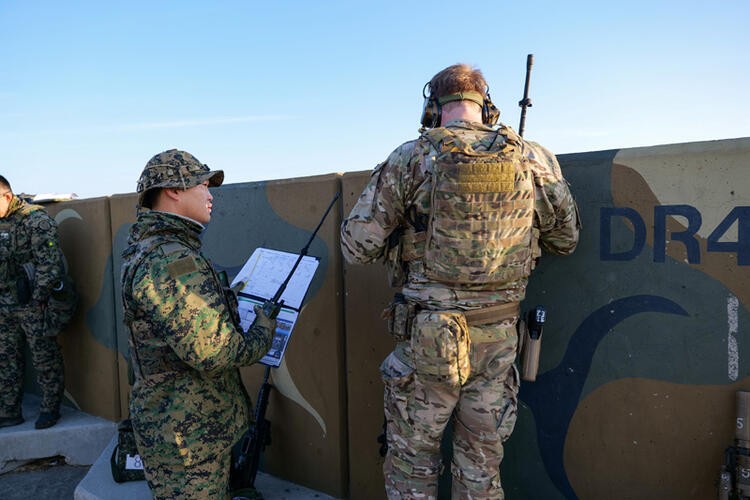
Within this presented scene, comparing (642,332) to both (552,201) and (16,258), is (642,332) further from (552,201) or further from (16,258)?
(16,258)

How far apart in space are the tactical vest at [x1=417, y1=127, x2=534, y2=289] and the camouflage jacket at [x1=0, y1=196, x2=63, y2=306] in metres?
3.74

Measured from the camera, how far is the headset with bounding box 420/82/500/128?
211cm

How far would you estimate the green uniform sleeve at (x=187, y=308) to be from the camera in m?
1.98

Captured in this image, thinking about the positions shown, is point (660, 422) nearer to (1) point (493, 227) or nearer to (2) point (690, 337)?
(2) point (690, 337)

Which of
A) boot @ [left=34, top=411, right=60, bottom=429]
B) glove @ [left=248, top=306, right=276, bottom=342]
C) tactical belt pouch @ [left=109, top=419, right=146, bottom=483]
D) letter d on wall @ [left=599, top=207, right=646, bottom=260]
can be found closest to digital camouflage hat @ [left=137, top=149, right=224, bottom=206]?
glove @ [left=248, top=306, right=276, bottom=342]

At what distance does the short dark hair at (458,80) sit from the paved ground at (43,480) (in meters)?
4.21

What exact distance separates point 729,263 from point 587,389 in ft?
2.55

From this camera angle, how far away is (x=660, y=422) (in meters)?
2.26

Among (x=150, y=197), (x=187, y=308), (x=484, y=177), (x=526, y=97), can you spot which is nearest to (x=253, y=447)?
(x=187, y=308)

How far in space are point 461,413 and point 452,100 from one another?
123 cm

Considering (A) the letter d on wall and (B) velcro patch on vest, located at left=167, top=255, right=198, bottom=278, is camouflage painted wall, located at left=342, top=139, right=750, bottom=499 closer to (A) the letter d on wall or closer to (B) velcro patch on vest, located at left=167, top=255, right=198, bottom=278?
(A) the letter d on wall

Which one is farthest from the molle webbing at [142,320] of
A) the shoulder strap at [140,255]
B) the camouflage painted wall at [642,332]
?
the camouflage painted wall at [642,332]

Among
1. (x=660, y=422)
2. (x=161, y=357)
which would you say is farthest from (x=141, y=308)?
(x=660, y=422)

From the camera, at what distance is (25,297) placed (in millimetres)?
4465
